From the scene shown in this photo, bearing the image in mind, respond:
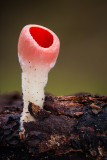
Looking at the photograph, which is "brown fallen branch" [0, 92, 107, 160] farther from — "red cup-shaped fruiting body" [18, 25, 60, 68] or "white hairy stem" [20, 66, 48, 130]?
"red cup-shaped fruiting body" [18, 25, 60, 68]

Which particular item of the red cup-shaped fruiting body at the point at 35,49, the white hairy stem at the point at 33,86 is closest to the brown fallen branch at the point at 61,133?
the white hairy stem at the point at 33,86

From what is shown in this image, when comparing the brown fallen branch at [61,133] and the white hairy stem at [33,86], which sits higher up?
the white hairy stem at [33,86]

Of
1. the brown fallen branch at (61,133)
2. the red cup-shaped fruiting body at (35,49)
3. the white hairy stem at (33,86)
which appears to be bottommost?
the brown fallen branch at (61,133)

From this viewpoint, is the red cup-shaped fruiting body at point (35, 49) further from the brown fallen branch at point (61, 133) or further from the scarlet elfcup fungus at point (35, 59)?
the brown fallen branch at point (61, 133)

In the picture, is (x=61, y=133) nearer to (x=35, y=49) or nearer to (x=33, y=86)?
(x=33, y=86)

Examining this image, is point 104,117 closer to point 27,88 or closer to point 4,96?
point 27,88
